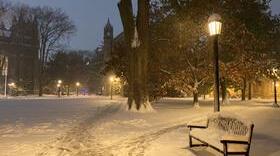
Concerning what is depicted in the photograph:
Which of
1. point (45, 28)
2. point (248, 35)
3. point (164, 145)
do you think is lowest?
A: point (164, 145)

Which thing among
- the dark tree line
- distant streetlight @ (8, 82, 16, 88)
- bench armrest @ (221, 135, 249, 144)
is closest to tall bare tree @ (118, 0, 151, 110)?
the dark tree line

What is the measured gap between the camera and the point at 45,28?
255 feet

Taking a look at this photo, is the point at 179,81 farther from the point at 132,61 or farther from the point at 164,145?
the point at 164,145

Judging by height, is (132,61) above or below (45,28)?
below

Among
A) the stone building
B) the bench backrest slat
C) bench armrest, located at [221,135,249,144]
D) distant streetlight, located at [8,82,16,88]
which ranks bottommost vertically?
bench armrest, located at [221,135,249,144]

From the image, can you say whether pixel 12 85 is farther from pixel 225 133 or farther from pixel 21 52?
pixel 225 133

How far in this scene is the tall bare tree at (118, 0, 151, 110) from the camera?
28.6 meters

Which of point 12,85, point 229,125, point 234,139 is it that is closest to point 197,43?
point 229,125

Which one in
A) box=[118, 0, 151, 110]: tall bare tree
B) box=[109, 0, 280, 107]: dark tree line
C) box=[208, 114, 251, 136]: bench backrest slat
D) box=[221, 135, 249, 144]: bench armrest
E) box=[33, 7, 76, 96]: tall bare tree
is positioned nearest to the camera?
box=[221, 135, 249, 144]: bench armrest

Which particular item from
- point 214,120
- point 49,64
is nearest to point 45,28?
point 49,64

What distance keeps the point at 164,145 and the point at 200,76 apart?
2340cm

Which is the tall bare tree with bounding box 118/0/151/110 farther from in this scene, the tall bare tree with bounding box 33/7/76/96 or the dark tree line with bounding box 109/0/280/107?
the tall bare tree with bounding box 33/7/76/96

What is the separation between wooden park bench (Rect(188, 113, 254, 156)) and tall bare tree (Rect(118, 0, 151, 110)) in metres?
16.0

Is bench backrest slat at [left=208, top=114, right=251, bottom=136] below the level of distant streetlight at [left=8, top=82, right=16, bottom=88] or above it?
below
